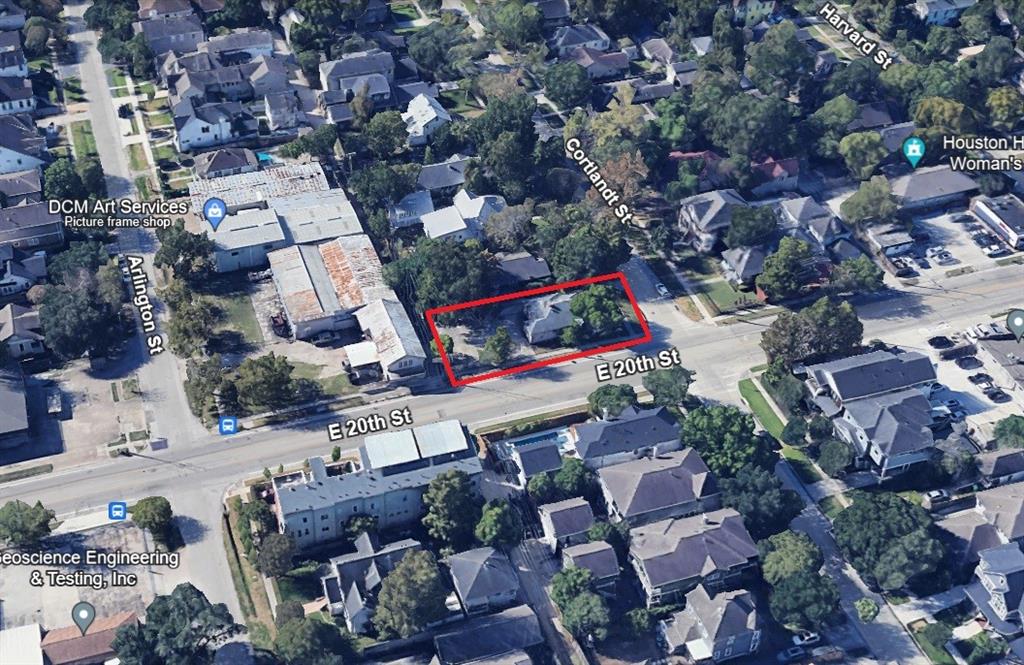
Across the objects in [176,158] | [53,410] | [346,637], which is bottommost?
[346,637]

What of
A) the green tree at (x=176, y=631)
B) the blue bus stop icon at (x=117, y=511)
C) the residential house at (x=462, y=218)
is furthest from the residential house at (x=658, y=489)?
the blue bus stop icon at (x=117, y=511)

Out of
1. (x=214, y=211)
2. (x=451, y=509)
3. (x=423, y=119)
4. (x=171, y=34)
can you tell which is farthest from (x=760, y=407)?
(x=171, y=34)

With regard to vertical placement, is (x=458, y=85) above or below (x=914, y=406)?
above

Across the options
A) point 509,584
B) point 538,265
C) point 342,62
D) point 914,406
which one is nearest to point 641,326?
point 538,265

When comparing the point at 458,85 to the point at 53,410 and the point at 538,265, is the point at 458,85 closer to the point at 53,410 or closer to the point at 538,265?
the point at 538,265

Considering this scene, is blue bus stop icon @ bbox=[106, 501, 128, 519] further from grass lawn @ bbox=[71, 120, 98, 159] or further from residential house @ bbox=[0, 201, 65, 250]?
grass lawn @ bbox=[71, 120, 98, 159]

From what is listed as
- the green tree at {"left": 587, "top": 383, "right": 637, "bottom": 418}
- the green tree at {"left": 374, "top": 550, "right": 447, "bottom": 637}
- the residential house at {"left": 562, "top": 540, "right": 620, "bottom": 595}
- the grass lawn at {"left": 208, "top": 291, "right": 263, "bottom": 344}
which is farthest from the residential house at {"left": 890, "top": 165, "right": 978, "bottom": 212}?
the green tree at {"left": 374, "top": 550, "right": 447, "bottom": 637}
